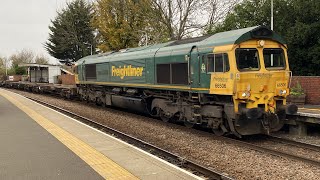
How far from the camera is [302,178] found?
764 centimetres

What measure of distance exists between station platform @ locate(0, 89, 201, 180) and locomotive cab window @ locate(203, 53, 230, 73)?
3804 millimetres

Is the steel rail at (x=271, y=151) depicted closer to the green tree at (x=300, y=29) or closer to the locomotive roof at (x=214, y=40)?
the locomotive roof at (x=214, y=40)

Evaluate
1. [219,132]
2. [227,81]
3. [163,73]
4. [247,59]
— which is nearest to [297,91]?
[163,73]

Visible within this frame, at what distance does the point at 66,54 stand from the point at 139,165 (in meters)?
58.5

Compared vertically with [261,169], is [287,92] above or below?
above

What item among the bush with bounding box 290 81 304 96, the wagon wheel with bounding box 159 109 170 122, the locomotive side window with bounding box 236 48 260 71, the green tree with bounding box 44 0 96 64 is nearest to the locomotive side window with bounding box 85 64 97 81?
the wagon wheel with bounding box 159 109 170 122

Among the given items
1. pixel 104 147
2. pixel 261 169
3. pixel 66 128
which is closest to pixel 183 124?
pixel 66 128

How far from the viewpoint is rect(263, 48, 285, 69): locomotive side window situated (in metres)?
11.8

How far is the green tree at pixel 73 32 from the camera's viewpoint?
60625 mm

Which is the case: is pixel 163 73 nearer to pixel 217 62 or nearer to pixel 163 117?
pixel 163 117

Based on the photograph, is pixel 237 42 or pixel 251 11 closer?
pixel 237 42

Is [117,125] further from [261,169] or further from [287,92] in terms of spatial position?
[261,169]

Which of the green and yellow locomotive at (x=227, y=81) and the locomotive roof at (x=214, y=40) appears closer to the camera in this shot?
the green and yellow locomotive at (x=227, y=81)

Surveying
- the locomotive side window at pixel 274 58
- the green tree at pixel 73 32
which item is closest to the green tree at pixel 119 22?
the green tree at pixel 73 32
